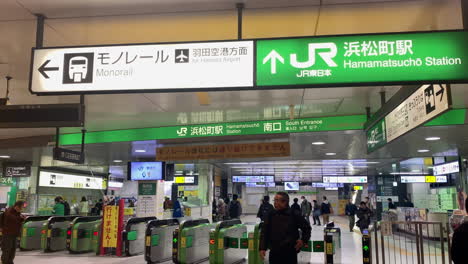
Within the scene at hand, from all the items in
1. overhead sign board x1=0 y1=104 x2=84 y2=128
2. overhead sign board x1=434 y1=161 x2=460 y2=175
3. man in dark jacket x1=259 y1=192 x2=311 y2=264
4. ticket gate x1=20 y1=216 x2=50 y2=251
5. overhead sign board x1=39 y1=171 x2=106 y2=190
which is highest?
overhead sign board x1=0 y1=104 x2=84 y2=128

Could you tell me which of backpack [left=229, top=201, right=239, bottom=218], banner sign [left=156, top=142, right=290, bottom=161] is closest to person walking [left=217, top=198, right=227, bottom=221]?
backpack [left=229, top=201, right=239, bottom=218]

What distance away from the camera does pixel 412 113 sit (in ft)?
14.9

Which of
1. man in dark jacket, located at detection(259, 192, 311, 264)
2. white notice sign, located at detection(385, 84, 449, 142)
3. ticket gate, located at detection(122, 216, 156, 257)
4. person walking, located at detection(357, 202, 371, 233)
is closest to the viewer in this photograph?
white notice sign, located at detection(385, 84, 449, 142)

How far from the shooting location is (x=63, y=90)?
3.55 metres

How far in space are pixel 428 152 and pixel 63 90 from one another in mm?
10687

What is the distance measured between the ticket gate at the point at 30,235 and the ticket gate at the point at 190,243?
188 inches

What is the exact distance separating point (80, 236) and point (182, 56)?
8121 millimetres

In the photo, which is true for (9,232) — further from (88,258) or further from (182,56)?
(182,56)

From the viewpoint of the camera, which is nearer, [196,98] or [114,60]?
[114,60]

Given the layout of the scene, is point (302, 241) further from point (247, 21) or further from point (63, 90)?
point (63, 90)

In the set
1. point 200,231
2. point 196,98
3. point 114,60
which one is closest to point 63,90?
point 114,60

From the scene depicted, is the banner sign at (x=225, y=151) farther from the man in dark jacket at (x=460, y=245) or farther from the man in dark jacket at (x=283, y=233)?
the man in dark jacket at (x=460, y=245)

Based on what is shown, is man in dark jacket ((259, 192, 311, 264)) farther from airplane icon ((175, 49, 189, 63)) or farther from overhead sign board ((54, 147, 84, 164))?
overhead sign board ((54, 147, 84, 164))

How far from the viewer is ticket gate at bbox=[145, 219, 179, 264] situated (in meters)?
8.22
